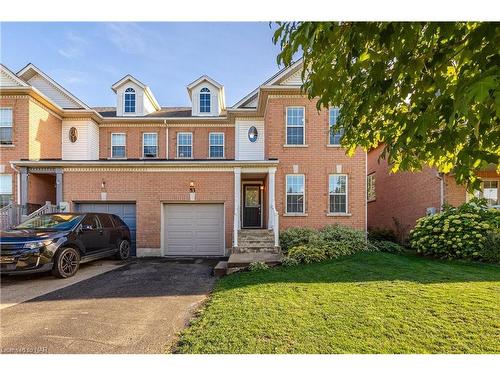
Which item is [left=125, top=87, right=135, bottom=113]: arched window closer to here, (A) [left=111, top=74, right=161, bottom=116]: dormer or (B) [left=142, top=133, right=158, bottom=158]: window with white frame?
(A) [left=111, top=74, right=161, bottom=116]: dormer

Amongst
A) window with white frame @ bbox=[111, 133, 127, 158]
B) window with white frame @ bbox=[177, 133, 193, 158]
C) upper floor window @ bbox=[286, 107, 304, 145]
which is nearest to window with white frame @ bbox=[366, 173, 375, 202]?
upper floor window @ bbox=[286, 107, 304, 145]

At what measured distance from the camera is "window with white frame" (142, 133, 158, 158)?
1515 centimetres

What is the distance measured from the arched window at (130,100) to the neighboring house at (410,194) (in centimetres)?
1282

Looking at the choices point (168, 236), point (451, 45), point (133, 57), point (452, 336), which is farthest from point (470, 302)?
point (168, 236)

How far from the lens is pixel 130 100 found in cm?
1534

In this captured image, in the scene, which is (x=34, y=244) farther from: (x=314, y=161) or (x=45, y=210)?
(x=314, y=161)

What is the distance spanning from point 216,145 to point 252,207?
400cm

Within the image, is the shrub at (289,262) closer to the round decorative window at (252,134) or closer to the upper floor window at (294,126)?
the upper floor window at (294,126)

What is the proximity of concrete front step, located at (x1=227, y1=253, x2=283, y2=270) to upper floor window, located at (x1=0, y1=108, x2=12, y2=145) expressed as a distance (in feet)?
36.1

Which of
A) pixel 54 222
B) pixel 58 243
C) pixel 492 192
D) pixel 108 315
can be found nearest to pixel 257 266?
pixel 108 315

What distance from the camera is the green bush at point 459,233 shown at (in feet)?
30.0

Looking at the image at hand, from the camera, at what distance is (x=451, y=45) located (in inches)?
116

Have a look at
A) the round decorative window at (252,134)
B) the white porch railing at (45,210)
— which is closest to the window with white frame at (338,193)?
the round decorative window at (252,134)
